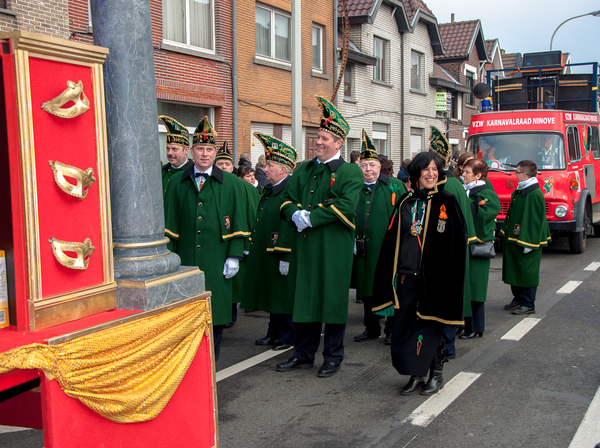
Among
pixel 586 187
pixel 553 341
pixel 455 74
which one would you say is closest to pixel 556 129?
pixel 586 187

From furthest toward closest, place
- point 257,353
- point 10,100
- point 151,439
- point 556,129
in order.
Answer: point 556,129 < point 257,353 < point 151,439 < point 10,100

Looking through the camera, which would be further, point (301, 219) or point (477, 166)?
point (477, 166)

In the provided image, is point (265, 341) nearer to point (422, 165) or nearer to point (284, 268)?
point (284, 268)

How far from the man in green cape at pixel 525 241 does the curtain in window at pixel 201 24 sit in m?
9.42

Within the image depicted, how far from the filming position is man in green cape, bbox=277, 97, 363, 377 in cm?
490

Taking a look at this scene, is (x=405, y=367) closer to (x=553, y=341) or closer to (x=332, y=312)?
(x=332, y=312)

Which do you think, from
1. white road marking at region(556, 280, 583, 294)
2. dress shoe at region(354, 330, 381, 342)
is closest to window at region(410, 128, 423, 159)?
white road marking at region(556, 280, 583, 294)

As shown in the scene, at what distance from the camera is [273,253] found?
19.5 feet

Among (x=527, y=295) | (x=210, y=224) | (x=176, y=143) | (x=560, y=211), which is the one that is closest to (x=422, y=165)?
(x=210, y=224)

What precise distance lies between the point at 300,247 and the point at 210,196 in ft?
2.81

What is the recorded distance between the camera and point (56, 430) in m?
2.11

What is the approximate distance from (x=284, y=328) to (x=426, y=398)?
71.8 inches

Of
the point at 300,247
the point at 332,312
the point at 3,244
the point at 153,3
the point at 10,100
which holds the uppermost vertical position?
the point at 153,3

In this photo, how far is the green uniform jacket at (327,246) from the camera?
4895 mm
